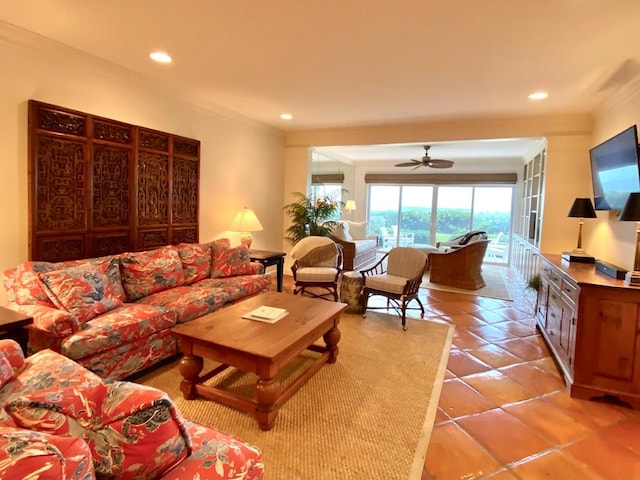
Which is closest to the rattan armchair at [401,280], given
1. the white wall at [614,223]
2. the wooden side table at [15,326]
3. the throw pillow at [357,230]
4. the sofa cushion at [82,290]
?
the white wall at [614,223]

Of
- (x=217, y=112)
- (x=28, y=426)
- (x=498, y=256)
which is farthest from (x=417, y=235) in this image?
(x=28, y=426)

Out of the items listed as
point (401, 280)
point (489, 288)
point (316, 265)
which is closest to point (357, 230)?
point (489, 288)

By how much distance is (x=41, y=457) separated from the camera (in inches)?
26.1

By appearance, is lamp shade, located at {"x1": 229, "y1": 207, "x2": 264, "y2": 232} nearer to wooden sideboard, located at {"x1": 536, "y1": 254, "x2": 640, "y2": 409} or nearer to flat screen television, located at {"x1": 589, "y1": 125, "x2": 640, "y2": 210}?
wooden sideboard, located at {"x1": 536, "y1": 254, "x2": 640, "y2": 409}

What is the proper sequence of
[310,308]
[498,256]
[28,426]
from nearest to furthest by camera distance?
[28,426]
[310,308]
[498,256]

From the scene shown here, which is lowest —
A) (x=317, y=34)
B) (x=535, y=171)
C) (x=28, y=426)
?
(x=28, y=426)

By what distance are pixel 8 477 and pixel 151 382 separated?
2.21 meters

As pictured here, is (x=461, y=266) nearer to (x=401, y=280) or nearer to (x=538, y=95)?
(x=401, y=280)

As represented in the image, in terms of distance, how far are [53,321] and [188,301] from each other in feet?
3.23

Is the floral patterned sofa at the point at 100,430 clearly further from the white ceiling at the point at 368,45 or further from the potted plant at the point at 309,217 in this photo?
the potted plant at the point at 309,217

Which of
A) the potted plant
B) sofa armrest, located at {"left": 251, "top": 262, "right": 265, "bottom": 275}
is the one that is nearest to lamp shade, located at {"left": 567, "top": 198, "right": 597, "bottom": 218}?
the potted plant

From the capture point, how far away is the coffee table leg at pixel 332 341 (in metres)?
2.88

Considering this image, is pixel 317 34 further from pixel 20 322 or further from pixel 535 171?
pixel 535 171

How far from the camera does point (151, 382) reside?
103 inches
